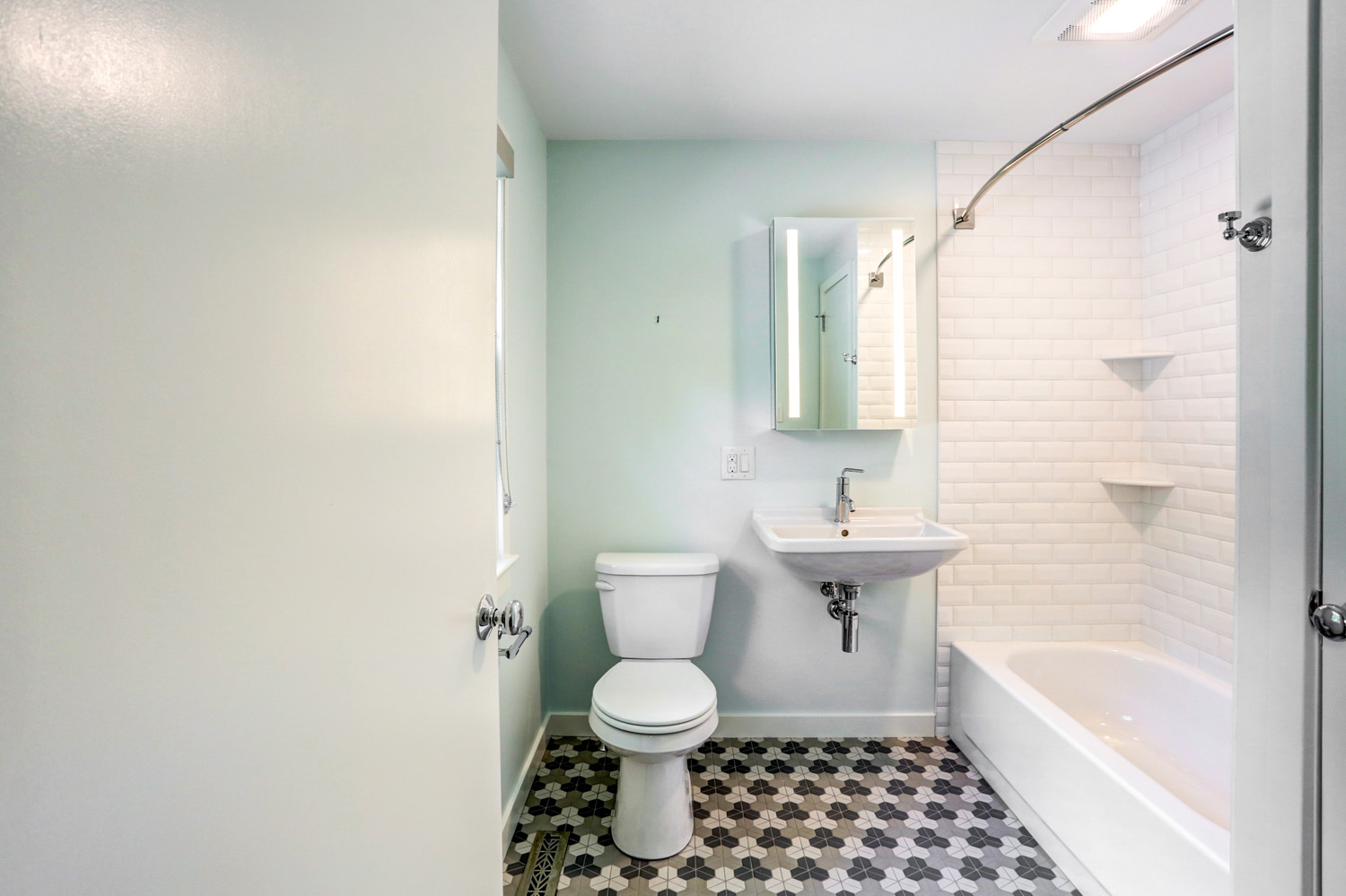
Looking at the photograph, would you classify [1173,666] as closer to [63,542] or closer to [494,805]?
[494,805]

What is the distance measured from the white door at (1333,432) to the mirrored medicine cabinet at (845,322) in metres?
1.34

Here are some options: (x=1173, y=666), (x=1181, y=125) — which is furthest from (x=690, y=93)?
(x=1173, y=666)

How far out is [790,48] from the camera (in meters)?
1.72

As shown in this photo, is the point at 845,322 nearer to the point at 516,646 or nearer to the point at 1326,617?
the point at 1326,617

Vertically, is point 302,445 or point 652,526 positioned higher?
point 302,445

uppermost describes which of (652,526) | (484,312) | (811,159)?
(811,159)

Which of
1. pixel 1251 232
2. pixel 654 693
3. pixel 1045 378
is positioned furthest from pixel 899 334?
pixel 654 693

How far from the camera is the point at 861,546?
1855 millimetres

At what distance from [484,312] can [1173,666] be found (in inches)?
97.4

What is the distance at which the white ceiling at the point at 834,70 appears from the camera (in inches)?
62.4

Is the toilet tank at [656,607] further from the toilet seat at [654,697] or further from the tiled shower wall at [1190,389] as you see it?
the tiled shower wall at [1190,389]

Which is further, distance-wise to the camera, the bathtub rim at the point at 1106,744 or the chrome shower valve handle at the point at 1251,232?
the bathtub rim at the point at 1106,744

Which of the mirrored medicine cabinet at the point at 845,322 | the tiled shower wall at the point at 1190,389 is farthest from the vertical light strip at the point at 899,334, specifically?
the tiled shower wall at the point at 1190,389

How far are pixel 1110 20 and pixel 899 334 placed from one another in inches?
38.5
